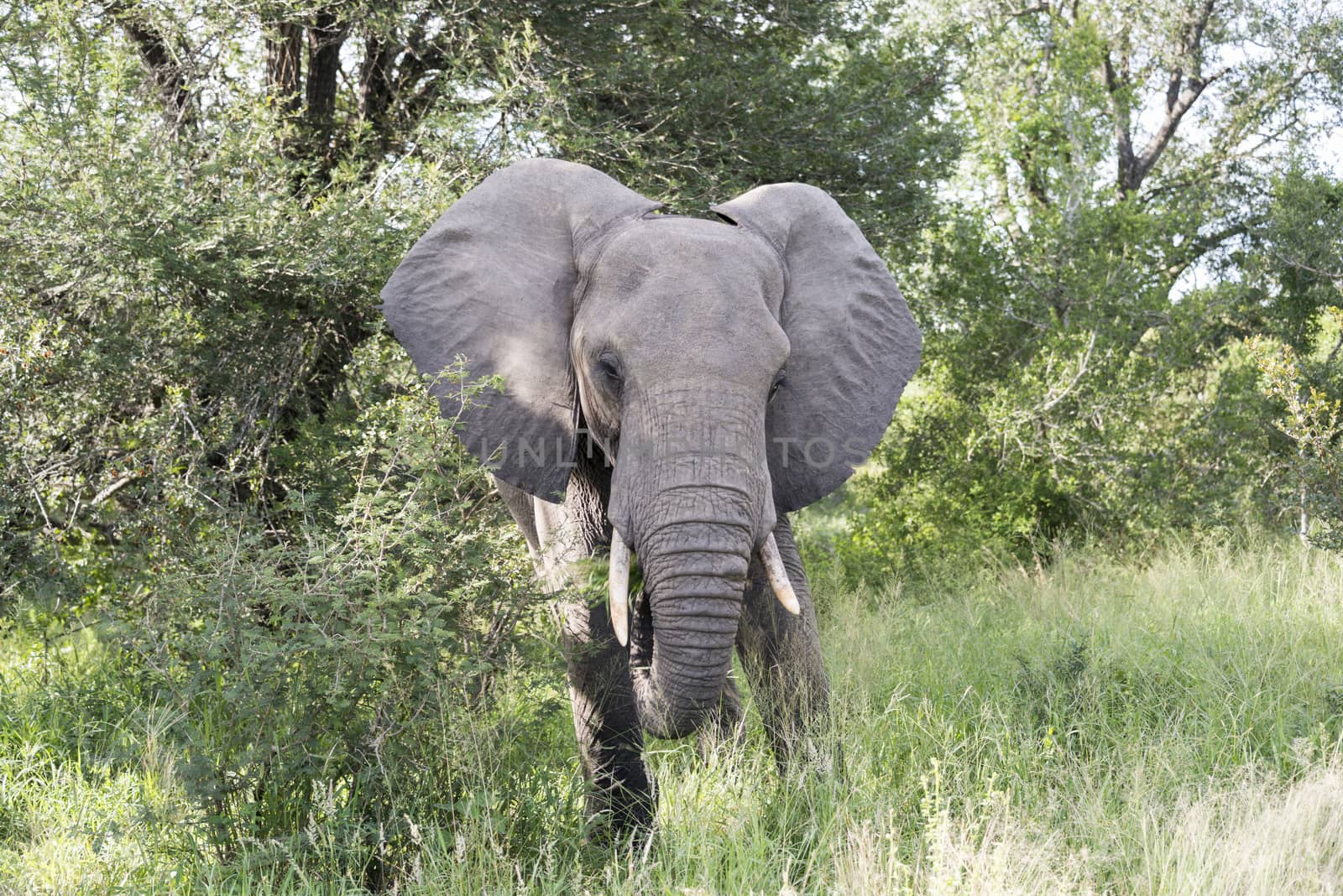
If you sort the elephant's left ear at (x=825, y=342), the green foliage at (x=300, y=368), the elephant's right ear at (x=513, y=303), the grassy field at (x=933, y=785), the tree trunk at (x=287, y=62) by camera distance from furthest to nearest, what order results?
the tree trunk at (x=287, y=62)
the elephant's left ear at (x=825, y=342)
the elephant's right ear at (x=513, y=303)
the green foliage at (x=300, y=368)
the grassy field at (x=933, y=785)

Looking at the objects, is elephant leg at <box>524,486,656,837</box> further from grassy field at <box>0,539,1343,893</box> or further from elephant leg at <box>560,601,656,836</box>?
grassy field at <box>0,539,1343,893</box>

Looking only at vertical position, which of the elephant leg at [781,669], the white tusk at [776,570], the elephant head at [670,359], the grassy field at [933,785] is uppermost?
the elephant head at [670,359]

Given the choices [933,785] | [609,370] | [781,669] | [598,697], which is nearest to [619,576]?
[609,370]

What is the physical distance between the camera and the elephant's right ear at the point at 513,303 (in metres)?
4.14

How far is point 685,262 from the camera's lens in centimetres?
385

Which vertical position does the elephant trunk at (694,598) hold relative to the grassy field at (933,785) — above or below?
above

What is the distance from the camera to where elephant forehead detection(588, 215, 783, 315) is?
150 inches

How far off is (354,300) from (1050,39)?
9.58 metres

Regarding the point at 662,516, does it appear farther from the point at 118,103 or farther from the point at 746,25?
the point at 746,25

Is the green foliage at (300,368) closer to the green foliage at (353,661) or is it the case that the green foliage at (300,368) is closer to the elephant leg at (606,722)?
the green foliage at (353,661)

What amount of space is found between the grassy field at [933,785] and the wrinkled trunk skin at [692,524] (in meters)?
0.55

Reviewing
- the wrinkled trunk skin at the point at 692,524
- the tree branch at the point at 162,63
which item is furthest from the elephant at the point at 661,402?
the tree branch at the point at 162,63

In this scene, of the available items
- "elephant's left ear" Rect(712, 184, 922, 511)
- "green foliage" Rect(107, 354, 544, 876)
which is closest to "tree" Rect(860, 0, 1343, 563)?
"elephant's left ear" Rect(712, 184, 922, 511)

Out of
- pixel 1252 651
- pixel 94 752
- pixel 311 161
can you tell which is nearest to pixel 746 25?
pixel 311 161
